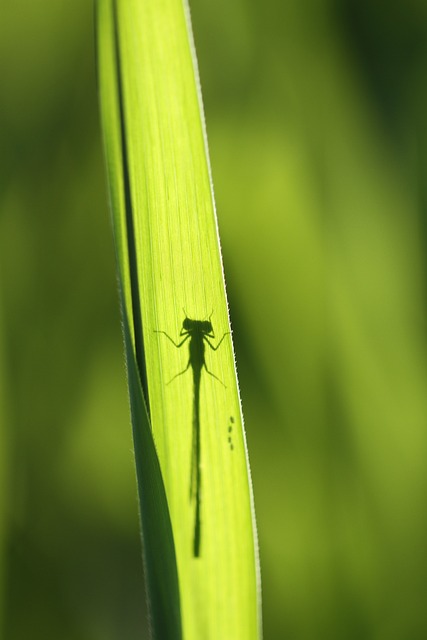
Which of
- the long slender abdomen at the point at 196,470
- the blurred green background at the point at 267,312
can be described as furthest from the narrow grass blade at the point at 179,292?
the blurred green background at the point at 267,312

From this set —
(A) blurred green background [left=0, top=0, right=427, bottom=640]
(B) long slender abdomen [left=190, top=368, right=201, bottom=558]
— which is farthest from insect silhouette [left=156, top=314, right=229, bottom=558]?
(A) blurred green background [left=0, top=0, right=427, bottom=640]

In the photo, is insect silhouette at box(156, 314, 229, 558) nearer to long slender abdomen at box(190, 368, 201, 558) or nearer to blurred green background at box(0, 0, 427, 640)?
long slender abdomen at box(190, 368, 201, 558)

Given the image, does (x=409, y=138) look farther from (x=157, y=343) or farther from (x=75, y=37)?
(x=157, y=343)

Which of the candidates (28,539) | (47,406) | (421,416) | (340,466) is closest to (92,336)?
(47,406)

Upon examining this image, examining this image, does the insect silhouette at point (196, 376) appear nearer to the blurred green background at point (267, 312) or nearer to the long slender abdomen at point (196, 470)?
the long slender abdomen at point (196, 470)

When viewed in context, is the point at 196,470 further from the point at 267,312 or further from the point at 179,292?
the point at 267,312

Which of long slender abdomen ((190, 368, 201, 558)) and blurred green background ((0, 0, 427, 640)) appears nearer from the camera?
long slender abdomen ((190, 368, 201, 558))
